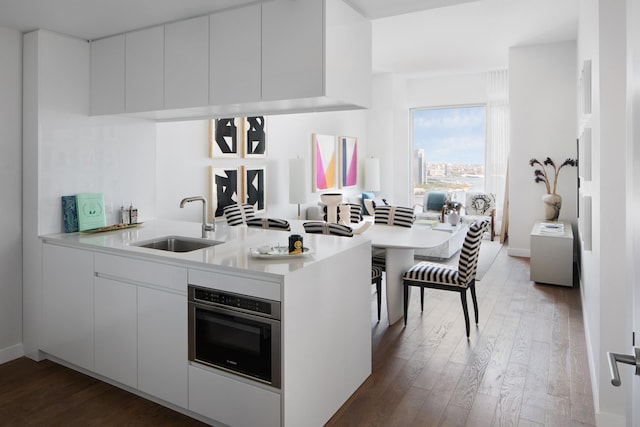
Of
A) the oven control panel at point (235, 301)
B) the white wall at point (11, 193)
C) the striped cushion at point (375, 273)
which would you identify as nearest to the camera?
the oven control panel at point (235, 301)

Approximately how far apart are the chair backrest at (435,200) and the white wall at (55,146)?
6.52 metres

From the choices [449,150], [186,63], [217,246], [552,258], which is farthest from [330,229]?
[449,150]

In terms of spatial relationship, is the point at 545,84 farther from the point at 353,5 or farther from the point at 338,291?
the point at 338,291

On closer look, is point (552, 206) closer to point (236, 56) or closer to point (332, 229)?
point (332, 229)

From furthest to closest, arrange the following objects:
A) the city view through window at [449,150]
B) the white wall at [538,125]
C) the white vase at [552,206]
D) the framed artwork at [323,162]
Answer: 1. the city view through window at [449,150]
2. the framed artwork at [323,162]
3. the white wall at [538,125]
4. the white vase at [552,206]

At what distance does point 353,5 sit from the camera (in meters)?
2.69

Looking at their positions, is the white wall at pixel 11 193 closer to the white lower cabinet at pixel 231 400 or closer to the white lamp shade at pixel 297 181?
the white lower cabinet at pixel 231 400

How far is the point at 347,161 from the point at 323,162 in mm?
1080

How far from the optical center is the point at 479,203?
865 cm

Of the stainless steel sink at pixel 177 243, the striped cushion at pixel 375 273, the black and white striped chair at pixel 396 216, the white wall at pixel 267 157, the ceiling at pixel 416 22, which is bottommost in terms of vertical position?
the striped cushion at pixel 375 273

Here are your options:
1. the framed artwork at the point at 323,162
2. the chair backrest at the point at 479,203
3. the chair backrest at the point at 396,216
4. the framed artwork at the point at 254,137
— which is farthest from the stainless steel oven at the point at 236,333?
the chair backrest at the point at 479,203

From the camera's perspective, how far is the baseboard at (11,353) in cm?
319

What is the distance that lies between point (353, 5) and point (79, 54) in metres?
2.12

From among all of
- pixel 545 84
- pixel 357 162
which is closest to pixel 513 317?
pixel 545 84
